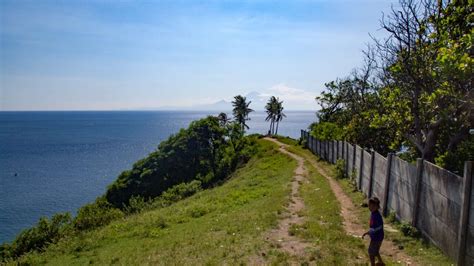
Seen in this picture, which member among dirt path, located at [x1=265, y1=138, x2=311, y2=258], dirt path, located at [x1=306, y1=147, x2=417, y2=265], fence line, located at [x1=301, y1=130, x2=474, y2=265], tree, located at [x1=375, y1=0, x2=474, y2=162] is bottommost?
dirt path, located at [x1=265, y1=138, x2=311, y2=258]

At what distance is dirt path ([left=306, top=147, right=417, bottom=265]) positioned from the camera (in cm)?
1004

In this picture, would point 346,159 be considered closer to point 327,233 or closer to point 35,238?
point 327,233

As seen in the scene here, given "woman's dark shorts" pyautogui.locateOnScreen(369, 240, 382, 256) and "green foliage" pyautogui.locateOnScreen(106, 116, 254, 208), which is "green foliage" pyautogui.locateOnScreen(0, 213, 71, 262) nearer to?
"green foliage" pyautogui.locateOnScreen(106, 116, 254, 208)

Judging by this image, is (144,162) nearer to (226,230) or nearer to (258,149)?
(258,149)

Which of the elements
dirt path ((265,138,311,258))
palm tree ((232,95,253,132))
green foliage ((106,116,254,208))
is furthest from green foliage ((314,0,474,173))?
palm tree ((232,95,253,132))

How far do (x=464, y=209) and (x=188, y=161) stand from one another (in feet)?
174

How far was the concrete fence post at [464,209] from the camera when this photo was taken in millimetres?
7984

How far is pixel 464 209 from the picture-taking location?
817 cm

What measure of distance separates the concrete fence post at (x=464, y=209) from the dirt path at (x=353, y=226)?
1.38 m

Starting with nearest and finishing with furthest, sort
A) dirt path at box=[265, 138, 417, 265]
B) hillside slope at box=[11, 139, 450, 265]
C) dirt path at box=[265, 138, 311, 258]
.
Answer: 1. dirt path at box=[265, 138, 417, 265]
2. hillside slope at box=[11, 139, 450, 265]
3. dirt path at box=[265, 138, 311, 258]

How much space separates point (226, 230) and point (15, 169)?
8682cm

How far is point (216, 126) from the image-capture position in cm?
6362

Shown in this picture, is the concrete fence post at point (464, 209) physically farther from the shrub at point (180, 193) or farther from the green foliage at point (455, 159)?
the shrub at point (180, 193)

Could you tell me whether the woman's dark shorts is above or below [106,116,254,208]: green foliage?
above
